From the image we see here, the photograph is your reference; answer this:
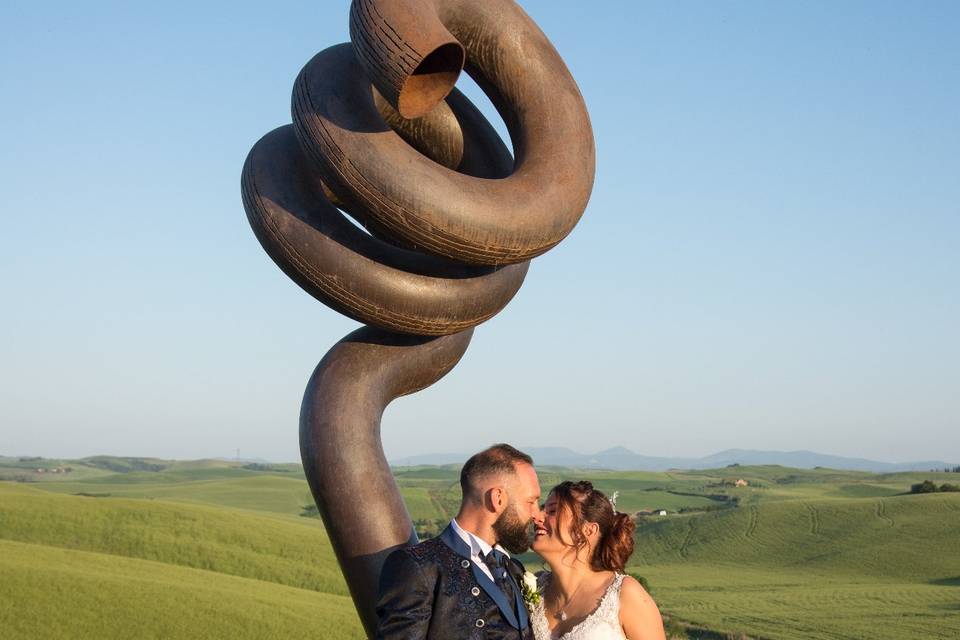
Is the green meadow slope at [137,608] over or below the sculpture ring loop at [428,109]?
below

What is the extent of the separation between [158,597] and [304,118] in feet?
60.9

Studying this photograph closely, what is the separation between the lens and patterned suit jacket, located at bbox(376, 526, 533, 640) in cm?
539

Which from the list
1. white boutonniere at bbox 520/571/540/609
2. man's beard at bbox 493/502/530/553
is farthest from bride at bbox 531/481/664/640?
man's beard at bbox 493/502/530/553

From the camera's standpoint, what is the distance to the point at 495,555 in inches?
224

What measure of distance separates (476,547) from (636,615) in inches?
40.0

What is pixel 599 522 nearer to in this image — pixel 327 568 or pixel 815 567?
pixel 327 568

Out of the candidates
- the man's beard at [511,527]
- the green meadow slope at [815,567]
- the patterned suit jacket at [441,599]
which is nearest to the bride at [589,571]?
the man's beard at [511,527]

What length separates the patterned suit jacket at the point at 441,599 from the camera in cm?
539

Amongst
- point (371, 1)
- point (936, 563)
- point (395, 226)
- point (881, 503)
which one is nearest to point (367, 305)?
point (395, 226)

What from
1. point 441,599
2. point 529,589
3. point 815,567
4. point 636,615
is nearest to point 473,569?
point 441,599

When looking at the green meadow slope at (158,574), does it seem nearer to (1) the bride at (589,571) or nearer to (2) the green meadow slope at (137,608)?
(2) the green meadow slope at (137,608)

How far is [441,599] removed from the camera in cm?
545

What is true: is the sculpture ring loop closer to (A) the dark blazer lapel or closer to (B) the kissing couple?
(B) the kissing couple

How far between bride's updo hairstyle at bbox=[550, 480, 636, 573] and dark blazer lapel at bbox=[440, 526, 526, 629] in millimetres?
619
